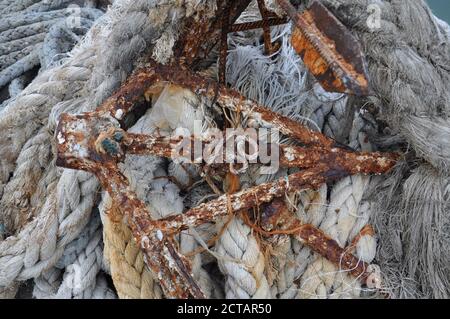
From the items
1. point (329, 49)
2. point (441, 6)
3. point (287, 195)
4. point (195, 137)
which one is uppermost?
point (329, 49)

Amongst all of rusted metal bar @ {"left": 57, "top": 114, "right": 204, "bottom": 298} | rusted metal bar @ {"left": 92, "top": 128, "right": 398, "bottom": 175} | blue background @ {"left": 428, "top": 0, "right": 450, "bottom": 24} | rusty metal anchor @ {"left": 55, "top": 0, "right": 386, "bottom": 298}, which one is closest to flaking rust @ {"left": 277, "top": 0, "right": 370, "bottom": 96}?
rusty metal anchor @ {"left": 55, "top": 0, "right": 386, "bottom": 298}

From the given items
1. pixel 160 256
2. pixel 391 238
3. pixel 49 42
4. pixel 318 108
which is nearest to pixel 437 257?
pixel 391 238

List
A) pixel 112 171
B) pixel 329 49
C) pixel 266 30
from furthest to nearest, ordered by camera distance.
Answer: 1. pixel 266 30
2. pixel 112 171
3. pixel 329 49

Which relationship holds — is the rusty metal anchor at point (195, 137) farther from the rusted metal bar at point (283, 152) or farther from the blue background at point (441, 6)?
the blue background at point (441, 6)

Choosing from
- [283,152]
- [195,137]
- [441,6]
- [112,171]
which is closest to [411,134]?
[283,152]

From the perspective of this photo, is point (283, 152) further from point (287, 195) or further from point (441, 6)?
point (441, 6)

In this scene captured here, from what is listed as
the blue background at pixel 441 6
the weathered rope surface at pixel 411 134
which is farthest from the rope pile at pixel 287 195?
the blue background at pixel 441 6
